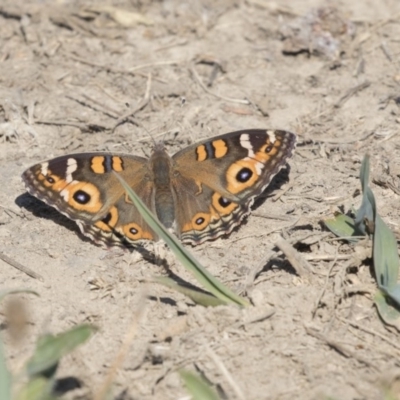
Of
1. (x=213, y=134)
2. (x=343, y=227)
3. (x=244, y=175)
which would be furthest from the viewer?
(x=213, y=134)

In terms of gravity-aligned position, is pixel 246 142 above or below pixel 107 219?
above

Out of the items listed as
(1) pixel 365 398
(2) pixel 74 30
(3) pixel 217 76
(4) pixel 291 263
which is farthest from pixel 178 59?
(1) pixel 365 398

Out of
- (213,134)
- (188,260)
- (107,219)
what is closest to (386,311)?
(188,260)

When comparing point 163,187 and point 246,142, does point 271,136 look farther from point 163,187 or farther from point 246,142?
point 163,187

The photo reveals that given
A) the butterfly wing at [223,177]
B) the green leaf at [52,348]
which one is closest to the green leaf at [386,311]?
the butterfly wing at [223,177]

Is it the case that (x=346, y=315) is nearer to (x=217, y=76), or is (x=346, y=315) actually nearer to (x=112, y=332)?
(x=112, y=332)

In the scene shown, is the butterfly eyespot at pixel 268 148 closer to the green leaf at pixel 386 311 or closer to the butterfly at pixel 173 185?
the butterfly at pixel 173 185

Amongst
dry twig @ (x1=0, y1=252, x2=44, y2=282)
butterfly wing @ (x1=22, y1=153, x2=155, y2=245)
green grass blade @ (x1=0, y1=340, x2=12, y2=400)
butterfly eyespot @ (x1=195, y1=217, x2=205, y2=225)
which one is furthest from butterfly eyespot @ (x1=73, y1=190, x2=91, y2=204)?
green grass blade @ (x1=0, y1=340, x2=12, y2=400)
